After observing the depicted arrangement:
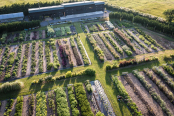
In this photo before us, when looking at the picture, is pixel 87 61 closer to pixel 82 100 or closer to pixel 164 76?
pixel 82 100

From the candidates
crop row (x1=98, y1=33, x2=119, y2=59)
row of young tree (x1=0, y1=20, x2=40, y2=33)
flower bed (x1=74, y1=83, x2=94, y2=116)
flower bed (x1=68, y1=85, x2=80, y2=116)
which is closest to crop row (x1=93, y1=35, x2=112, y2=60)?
crop row (x1=98, y1=33, x2=119, y2=59)

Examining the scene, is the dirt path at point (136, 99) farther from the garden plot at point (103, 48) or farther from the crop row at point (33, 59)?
the crop row at point (33, 59)

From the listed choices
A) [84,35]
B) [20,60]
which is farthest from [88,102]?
[84,35]

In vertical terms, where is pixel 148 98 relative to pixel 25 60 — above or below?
below

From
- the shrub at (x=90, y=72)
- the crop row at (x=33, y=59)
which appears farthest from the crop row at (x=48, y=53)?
the shrub at (x=90, y=72)

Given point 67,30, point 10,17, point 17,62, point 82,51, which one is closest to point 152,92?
point 82,51

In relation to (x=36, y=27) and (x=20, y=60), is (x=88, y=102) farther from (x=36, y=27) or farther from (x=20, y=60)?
(x=36, y=27)

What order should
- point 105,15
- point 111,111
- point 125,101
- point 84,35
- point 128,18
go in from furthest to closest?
point 105,15
point 128,18
point 84,35
point 125,101
point 111,111
